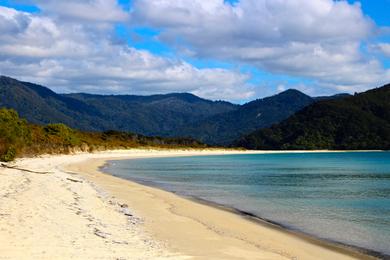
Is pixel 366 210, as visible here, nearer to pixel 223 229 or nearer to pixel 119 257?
pixel 223 229

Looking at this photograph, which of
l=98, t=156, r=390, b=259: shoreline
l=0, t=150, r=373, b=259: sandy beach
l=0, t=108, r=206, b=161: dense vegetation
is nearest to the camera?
l=0, t=150, r=373, b=259: sandy beach

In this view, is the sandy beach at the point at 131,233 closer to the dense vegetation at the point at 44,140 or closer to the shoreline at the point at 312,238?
the shoreline at the point at 312,238

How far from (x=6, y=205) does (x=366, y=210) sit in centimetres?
1791

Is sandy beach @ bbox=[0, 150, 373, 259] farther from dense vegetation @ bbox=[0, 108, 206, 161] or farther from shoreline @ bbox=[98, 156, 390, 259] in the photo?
dense vegetation @ bbox=[0, 108, 206, 161]

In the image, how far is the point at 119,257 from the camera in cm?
1219

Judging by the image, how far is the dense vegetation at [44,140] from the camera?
48.6 metres

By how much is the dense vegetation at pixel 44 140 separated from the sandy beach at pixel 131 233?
25101 mm

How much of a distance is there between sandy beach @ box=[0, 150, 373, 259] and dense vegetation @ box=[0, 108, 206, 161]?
82.4 feet

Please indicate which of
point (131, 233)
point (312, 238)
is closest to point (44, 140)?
point (131, 233)

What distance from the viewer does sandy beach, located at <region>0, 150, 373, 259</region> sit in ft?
42.3

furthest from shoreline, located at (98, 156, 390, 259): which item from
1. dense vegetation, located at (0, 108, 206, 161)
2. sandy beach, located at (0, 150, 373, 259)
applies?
dense vegetation, located at (0, 108, 206, 161)

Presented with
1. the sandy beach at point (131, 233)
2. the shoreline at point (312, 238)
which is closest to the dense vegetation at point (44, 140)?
the sandy beach at point (131, 233)

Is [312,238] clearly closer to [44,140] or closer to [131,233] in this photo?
[131,233]

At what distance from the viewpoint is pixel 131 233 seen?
1605cm
